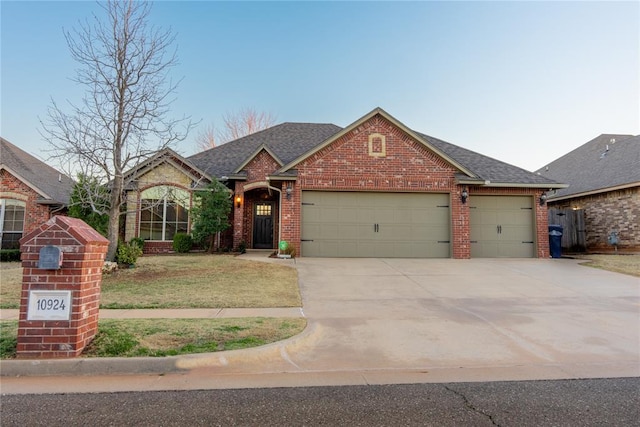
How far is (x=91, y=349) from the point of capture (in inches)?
149

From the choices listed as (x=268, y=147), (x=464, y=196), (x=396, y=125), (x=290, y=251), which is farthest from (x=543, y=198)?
(x=268, y=147)

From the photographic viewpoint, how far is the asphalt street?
255 cm

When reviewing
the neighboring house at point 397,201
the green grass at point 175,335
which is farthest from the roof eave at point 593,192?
the green grass at point 175,335

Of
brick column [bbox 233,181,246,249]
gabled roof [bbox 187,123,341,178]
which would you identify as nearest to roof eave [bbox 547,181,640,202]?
gabled roof [bbox 187,123,341,178]

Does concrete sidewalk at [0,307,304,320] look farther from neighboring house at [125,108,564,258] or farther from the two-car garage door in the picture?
the two-car garage door

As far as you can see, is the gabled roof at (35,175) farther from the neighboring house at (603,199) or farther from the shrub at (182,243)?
the neighboring house at (603,199)

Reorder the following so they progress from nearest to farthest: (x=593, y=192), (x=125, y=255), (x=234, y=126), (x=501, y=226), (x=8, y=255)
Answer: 1. (x=125, y=255)
2. (x=501, y=226)
3. (x=8, y=255)
4. (x=593, y=192)
5. (x=234, y=126)

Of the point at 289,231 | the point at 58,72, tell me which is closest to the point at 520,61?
the point at 289,231

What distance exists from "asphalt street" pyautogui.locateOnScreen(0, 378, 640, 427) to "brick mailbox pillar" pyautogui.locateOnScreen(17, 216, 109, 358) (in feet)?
2.52

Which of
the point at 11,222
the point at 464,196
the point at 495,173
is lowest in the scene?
the point at 11,222

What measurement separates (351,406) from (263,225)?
13.5m

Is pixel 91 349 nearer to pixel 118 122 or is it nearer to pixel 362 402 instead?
pixel 362 402

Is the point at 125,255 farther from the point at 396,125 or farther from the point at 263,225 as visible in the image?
the point at 396,125

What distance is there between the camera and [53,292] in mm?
3674
